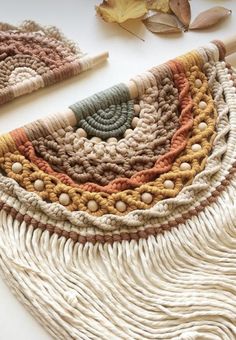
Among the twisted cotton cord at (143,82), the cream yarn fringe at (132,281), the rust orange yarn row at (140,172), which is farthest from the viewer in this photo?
the twisted cotton cord at (143,82)

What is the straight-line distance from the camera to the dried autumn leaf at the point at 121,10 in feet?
4.44

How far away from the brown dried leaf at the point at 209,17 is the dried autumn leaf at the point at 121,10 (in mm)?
121

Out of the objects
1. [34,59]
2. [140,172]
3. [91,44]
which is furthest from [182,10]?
[140,172]

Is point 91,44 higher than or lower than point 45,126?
higher

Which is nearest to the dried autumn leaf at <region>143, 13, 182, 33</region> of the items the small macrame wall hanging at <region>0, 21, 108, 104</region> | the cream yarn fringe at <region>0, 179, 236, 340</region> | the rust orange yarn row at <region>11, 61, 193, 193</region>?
the small macrame wall hanging at <region>0, 21, 108, 104</region>

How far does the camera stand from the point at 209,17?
4.55 feet

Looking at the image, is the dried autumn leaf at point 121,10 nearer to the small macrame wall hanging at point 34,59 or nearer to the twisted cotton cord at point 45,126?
the small macrame wall hanging at point 34,59

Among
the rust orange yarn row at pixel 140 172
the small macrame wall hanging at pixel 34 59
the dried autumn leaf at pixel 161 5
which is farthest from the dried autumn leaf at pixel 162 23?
the rust orange yarn row at pixel 140 172

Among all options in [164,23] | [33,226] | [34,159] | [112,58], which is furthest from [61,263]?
[164,23]

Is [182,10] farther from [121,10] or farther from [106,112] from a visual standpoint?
[106,112]

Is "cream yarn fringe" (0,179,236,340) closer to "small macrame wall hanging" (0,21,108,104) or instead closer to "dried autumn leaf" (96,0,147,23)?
"small macrame wall hanging" (0,21,108,104)

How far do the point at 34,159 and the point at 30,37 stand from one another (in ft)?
1.09

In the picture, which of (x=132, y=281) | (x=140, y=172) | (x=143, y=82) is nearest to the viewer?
(x=132, y=281)

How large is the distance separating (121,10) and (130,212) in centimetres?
52
